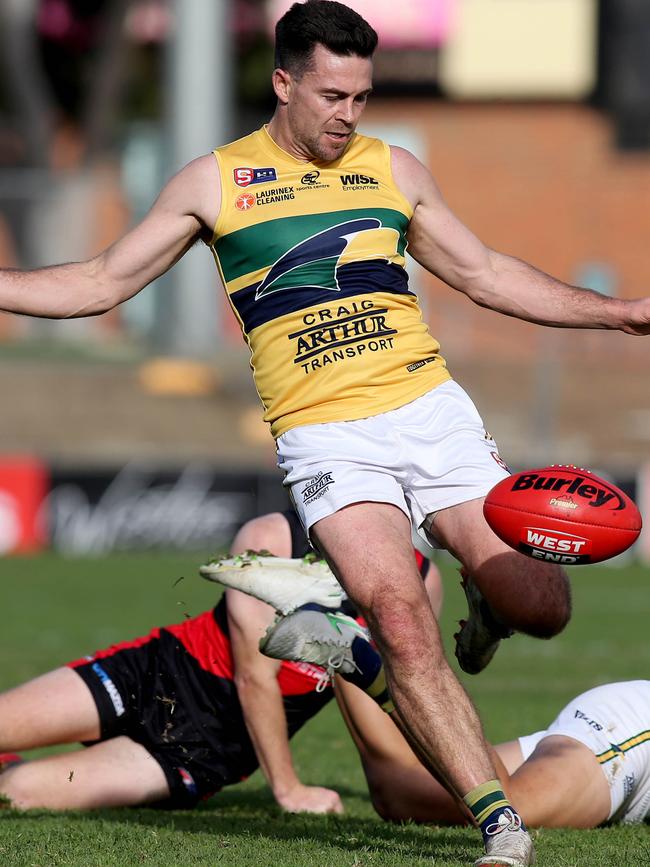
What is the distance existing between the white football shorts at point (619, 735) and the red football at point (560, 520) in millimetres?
946

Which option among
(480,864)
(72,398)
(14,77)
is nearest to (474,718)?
(480,864)

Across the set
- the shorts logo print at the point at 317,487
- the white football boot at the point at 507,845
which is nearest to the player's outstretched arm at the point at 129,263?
the shorts logo print at the point at 317,487

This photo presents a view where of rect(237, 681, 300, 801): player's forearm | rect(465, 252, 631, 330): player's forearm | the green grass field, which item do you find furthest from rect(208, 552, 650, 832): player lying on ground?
rect(465, 252, 631, 330): player's forearm

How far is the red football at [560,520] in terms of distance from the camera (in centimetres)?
438

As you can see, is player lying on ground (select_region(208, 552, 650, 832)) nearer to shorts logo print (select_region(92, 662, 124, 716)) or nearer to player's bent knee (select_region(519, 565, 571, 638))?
player's bent knee (select_region(519, 565, 571, 638))

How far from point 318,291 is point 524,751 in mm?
1779

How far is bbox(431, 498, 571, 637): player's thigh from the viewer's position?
4559mm

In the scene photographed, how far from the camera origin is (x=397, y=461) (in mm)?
4637

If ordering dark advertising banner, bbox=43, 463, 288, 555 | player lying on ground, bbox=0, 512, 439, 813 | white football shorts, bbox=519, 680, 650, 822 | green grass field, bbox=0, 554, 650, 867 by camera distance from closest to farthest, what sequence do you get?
green grass field, bbox=0, 554, 650, 867 < white football shorts, bbox=519, 680, 650, 822 < player lying on ground, bbox=0, 512, 439, 813 < dark advertising banner, bbox=43, 463, 288, 555

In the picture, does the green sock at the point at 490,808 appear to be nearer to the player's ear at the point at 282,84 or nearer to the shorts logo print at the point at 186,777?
the shorts logo print at the point at 186,777

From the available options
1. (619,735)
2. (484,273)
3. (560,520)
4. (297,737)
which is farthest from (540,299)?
(297,737)

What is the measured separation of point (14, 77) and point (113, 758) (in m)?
23.4

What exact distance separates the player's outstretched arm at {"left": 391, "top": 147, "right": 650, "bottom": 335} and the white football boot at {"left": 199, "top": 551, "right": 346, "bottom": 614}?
→ 107cm

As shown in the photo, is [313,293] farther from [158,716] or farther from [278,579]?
[158,716]
